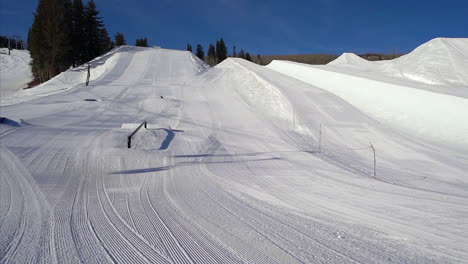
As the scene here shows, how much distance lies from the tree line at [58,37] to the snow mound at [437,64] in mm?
36022

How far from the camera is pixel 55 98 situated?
57.5ft

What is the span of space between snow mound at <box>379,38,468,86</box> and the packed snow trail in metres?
11.8

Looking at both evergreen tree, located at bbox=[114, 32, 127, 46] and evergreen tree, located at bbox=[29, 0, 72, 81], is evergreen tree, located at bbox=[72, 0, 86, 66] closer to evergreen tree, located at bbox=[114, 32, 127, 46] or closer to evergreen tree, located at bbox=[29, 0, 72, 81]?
evergreen tree, located at bbox=[29, 0, 72, 81]

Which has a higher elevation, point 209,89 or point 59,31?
point 59,31

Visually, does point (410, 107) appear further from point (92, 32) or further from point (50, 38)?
point (92, 32)

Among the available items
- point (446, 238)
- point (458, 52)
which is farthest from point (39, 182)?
point (458, 52)

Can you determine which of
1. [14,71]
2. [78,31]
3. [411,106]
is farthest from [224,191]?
[14,71]

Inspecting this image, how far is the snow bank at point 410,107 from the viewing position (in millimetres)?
12945

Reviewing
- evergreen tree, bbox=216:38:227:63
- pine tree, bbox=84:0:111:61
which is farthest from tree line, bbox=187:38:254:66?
pine tree, bbox=84:0:111:61

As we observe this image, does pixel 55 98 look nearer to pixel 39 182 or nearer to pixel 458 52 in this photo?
pixel 39 182

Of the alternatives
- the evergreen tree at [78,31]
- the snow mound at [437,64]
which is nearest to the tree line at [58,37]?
the evergreen tree at [78,31]

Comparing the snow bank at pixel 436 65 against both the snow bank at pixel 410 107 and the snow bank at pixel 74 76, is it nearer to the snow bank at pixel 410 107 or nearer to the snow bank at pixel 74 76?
the snow bank at pixel 410 107

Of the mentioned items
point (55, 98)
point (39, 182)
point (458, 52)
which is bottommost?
point (39, 182)

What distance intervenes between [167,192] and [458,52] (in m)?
29.3
